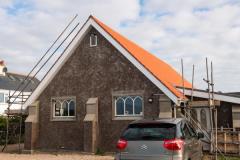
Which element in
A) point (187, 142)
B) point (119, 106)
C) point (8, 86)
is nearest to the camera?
point (187, 142)

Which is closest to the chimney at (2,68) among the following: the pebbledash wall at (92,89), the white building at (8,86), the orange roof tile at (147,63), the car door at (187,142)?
the white building at (8,86)

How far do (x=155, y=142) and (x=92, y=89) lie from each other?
37.3ft

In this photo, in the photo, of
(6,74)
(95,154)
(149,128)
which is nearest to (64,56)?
(95,154)

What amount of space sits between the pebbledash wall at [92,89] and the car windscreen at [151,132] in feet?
28.9

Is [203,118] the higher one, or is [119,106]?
[119,106]

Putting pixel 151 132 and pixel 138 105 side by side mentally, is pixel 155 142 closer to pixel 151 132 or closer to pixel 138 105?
pixel 151 132

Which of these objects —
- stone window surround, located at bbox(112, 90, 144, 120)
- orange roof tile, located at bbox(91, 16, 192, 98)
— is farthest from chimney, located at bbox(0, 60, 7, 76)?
stone window surround, located at bbox(112, 90, 144, 120)

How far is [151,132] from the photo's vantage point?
31.6 ft

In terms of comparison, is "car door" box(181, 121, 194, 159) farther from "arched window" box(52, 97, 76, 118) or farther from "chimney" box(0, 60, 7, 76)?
"chimney" box(0, 60, 7, 76)

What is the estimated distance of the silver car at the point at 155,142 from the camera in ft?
30.3

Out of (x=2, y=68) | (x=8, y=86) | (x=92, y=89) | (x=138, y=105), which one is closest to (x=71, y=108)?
(x=92, y=89)

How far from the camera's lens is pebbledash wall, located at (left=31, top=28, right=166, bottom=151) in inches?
763

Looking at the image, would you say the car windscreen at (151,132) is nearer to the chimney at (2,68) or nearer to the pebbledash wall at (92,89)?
the pebbledash wall at (92,89)

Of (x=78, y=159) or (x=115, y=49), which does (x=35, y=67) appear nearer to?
(x=115, y=49)
